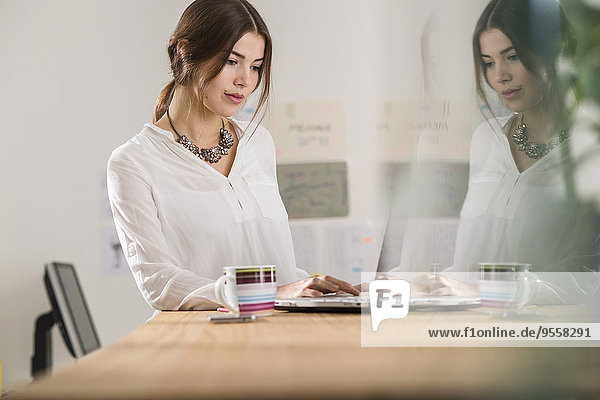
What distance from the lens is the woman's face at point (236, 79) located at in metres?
1.54

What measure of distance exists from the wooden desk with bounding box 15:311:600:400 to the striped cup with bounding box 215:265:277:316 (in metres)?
0.27

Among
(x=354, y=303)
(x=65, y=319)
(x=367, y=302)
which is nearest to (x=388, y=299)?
(x=367, y=302)

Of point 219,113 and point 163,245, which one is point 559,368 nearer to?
point 163,245

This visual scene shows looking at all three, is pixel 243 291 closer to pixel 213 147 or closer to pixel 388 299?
pixel 388 299

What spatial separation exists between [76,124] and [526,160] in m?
2.26

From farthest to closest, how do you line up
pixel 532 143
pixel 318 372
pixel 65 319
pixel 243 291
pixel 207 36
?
1. pixel 65 319
2. pixel 207 36
3. pixel 243 291
4. pixel 532 143
5. pixel 318 372

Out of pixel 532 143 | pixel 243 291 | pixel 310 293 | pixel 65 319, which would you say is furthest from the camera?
pixel 65 319

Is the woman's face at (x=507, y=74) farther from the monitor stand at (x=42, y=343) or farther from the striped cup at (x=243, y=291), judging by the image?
the monitor stand at (x=42, y=343)

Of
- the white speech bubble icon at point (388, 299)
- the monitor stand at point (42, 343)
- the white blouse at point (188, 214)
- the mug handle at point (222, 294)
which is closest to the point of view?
the white speech bubble icon at point (388, 299)

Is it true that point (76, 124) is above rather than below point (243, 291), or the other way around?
above

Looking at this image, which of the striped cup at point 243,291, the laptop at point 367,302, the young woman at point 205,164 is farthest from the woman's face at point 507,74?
the young woman at point 205,164

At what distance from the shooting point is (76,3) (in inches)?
104

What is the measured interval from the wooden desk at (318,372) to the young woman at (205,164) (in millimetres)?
818

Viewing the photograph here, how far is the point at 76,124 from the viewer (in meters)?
2.69
